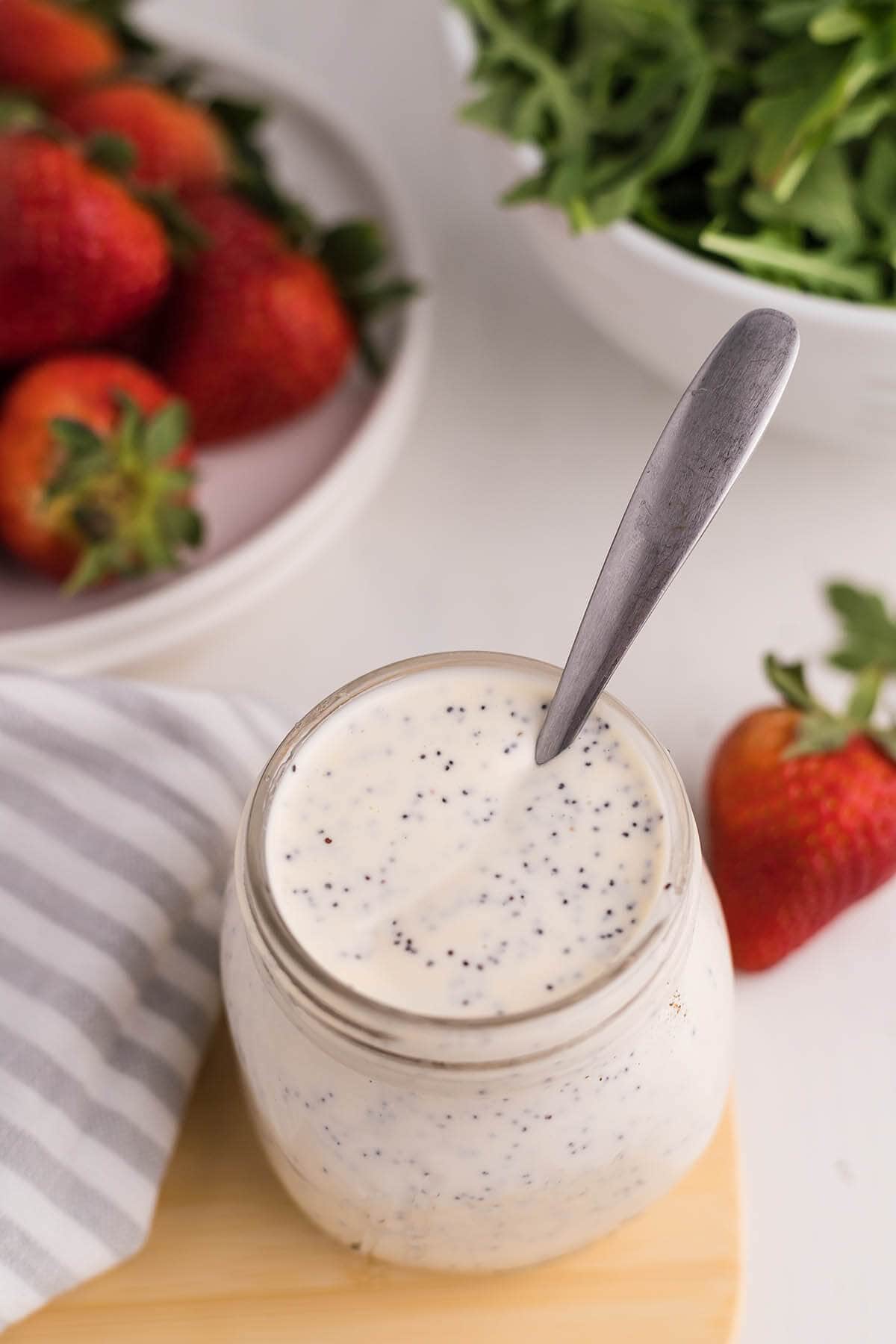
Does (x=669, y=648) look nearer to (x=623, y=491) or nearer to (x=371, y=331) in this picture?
(x=623, y=491)

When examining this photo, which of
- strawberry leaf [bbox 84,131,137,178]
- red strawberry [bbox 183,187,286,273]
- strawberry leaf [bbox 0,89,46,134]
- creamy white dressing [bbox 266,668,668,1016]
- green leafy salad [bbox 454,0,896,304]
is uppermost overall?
green leafy salad [bbox 454,0,896,304]

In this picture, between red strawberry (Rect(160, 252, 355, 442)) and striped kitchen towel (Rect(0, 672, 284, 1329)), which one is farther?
red strawberry (Rect(160, 252, 355, 442))

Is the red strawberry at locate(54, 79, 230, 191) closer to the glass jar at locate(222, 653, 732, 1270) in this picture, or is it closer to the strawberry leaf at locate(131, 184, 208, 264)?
the strawberry leaf at locate(131, 184, 208, 264)

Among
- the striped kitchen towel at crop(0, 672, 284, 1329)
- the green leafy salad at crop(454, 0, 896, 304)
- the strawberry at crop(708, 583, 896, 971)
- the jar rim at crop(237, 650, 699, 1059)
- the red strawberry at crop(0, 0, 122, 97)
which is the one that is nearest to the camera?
the jar rim at crop(237, 650, 699, 1059)

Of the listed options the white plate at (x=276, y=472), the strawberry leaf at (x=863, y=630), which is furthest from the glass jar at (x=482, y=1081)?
the white plate at (x=276, y=472)

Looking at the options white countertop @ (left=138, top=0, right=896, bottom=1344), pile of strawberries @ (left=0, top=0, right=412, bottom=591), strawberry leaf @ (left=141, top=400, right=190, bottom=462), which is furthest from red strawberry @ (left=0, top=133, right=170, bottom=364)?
white countertop @ (left=138, top=0, right=896, bottom=1344)

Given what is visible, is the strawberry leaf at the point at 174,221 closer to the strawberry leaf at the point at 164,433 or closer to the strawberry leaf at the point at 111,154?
the strawberry leaf at the point at 111,154
